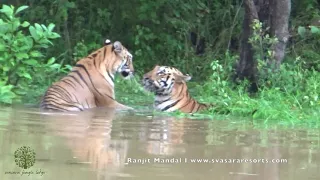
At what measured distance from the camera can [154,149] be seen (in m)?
5.05

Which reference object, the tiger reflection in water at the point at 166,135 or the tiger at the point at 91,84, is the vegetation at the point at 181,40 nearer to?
the tiger at the point at 91,84

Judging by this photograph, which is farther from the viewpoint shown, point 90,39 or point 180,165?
point 90,39

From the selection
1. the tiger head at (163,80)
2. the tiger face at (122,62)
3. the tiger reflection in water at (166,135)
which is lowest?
the tiger reflection in water at (166,135)

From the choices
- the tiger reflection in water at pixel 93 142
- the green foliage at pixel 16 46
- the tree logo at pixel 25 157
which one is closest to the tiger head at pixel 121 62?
the green foliage at pixel 16 46

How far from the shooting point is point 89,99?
29.2 feet

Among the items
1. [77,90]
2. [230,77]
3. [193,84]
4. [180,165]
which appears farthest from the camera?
[193,84]

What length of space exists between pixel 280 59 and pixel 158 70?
167 centimetres

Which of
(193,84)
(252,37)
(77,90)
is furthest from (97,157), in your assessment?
(193,84)

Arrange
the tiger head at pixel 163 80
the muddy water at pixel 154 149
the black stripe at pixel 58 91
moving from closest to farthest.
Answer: the muddy water at pixel 154 149
the black stripe at pixel 58 91
the tiger head at pixel 163 80

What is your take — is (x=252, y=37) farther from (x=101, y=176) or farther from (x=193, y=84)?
(x=101, y=176)

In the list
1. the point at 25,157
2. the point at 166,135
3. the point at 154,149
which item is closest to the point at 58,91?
the point at 166,135

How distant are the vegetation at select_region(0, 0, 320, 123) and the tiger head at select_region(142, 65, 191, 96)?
0.46 m

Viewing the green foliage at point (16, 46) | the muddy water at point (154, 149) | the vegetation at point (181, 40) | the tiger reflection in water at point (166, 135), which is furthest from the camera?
the vegetation at point (181, 40)

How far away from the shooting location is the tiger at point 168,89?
340 inches
